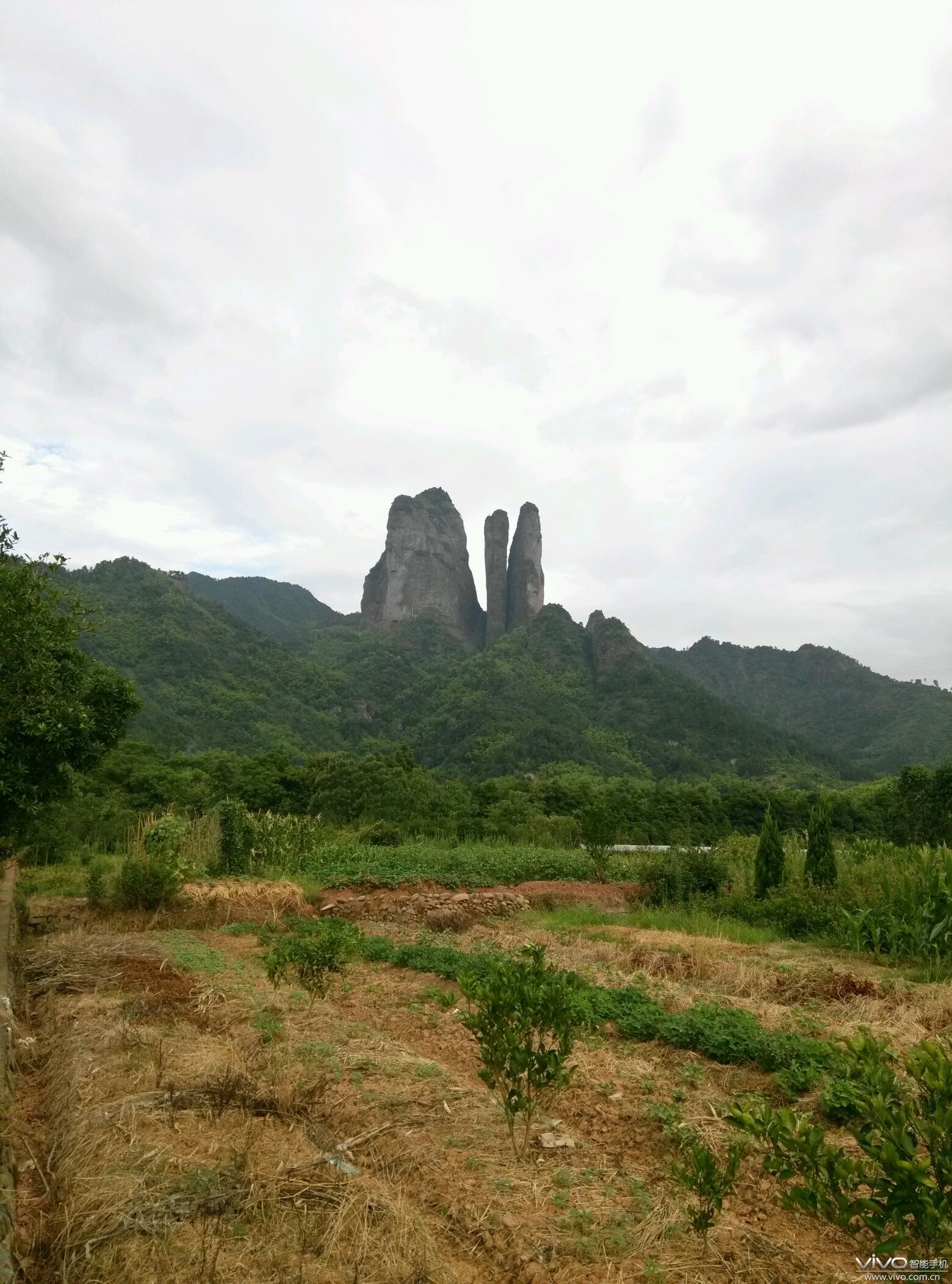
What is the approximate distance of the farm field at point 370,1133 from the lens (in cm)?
288

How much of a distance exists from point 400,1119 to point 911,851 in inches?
401

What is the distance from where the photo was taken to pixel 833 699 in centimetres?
8088

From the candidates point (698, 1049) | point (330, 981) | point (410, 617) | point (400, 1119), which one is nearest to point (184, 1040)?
point (330, 981)

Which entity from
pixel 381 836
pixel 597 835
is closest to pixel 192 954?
pixel 597 835

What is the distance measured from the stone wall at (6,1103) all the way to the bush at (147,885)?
5.65 feet

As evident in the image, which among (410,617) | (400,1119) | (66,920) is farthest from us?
(410,617)

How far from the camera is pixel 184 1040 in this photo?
5.17m

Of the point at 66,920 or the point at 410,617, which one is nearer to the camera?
the point at 66,920

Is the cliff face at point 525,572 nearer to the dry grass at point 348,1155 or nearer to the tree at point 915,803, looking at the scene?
the tree at point 915,803

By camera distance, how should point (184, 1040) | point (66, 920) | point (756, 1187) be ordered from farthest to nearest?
point (66, 920)
point (184, 1040)
point (756, 1187)

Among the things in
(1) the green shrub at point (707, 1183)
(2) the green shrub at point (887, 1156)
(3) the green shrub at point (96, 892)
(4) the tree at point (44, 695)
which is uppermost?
(4) the tree at point (44, 695)

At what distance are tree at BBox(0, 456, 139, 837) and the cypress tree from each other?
10.4 m

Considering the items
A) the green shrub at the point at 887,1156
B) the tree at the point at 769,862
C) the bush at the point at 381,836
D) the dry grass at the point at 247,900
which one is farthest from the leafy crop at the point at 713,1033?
the bush at the point at 381,836

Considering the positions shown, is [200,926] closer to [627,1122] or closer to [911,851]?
[627,1122]
